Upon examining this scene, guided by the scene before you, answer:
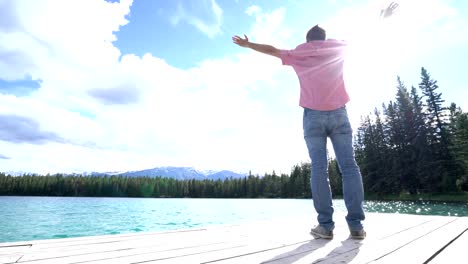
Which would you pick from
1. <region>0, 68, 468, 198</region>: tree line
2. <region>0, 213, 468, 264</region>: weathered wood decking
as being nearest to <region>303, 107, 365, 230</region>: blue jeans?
<region>0, 213, 468, 264</region>: weathered wood decking

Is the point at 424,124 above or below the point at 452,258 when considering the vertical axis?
above

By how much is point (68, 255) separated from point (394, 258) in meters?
2.35

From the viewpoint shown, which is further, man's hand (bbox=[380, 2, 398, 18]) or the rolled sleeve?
the rolled sleeve

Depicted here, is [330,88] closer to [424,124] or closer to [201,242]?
[201,242]

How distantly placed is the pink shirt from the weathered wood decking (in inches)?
59.7

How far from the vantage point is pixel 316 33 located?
3.69 meters

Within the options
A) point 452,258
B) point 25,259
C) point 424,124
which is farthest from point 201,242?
point 424,124

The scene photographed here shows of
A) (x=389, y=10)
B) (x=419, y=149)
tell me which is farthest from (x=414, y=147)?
(x=389, y=10)

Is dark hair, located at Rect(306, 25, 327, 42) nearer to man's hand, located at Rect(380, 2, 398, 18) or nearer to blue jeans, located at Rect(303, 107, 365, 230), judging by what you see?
man's hand, located at Rect(380, 2, 398, 18)

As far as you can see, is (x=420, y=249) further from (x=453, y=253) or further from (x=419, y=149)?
(x=419, y=149)

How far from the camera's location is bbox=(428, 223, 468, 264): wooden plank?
2056 millimetres

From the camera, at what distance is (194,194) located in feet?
390

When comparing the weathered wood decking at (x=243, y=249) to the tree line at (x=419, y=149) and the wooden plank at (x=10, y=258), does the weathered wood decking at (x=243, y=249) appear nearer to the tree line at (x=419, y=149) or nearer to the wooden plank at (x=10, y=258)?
the wooden plank at (x=10, y=258)

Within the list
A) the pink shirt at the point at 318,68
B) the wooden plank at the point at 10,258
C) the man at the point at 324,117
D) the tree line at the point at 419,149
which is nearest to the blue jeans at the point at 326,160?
the man at the point at 324,117
